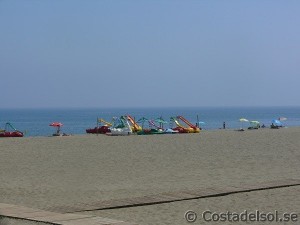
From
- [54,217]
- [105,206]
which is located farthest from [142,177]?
[54,217]

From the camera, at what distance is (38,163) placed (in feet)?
53.4

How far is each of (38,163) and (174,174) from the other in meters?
4.79

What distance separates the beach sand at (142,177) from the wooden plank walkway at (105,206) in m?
0.14

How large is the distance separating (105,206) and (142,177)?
4316mm

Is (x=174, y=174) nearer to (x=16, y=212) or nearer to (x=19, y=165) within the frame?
(x=19, y=165)

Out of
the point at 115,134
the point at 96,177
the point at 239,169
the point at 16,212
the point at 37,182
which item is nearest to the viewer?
the point at 16,212

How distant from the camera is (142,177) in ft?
41.5

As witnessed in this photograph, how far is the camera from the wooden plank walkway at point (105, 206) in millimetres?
6875

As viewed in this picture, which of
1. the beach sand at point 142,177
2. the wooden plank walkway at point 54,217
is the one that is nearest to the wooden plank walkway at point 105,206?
the wooden plank walkway at point 54,217

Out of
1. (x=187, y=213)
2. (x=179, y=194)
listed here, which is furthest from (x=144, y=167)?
(x=187, y=213)

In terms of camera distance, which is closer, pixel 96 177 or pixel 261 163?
pixel 96 177

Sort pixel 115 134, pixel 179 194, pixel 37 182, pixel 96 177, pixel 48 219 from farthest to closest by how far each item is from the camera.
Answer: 1. pixel 115 134
2. pixel 96 177
3. pixel 37 182
4. pixel 179 194
5. pixel 48 219

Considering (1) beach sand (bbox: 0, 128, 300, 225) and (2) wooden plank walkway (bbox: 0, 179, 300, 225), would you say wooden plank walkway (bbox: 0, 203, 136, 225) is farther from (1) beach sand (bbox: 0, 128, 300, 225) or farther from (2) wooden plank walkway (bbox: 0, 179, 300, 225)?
(1) beach sand (bbox: 0, 128, 300, 225)

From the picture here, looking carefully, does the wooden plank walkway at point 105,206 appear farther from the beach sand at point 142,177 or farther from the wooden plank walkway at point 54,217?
the beach sand at point 142,177
